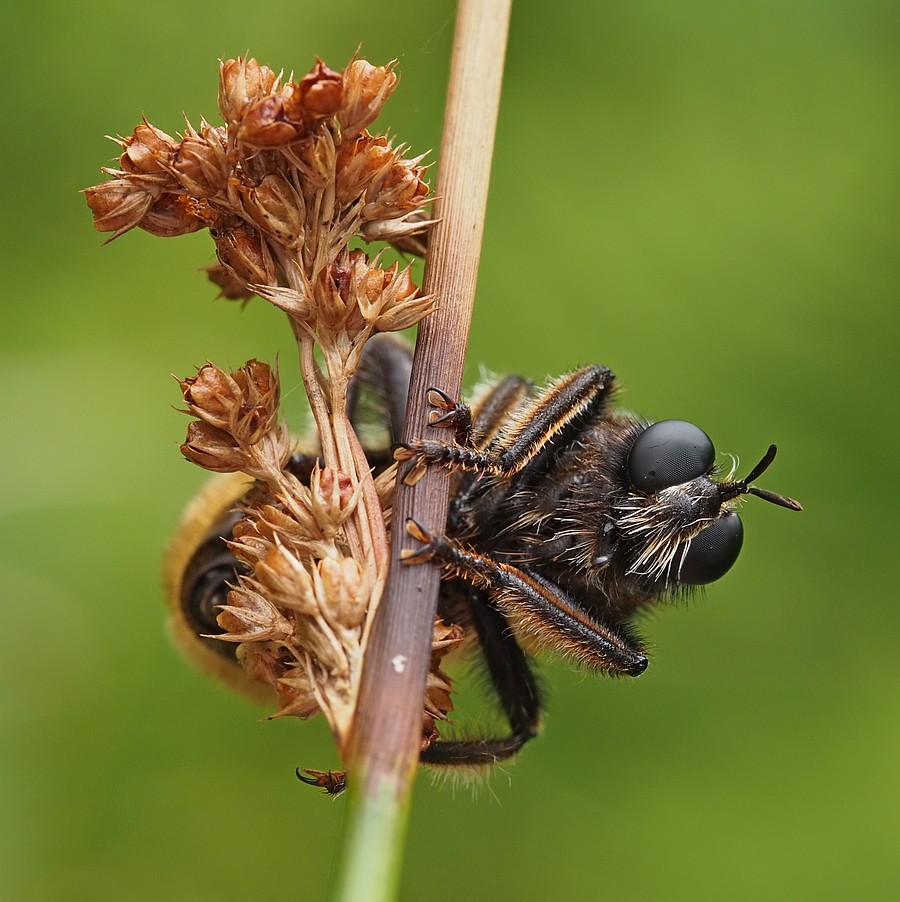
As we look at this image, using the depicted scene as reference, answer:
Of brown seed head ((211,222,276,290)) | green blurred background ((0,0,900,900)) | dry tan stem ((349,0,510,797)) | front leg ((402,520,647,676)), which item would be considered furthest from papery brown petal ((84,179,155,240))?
green blurred background ((0,0,900,900))

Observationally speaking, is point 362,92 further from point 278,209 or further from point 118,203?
point 118,203

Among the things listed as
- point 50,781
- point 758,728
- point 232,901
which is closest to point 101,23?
point 50,781

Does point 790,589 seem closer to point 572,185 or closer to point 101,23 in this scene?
point 572,185

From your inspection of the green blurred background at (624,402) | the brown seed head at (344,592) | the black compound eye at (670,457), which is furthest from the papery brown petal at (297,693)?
the green blurred background at (624,402)

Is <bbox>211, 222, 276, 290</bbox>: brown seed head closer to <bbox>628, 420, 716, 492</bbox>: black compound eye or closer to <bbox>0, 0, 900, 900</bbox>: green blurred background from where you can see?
<bbox>628, 420, 716, 492</bbox>: black compound eye

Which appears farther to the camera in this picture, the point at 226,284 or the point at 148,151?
the point at 226,284

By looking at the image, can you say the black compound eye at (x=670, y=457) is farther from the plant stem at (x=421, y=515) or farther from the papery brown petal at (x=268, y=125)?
the papery brown petal at (x=268, y=125)

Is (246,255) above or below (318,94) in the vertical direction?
below

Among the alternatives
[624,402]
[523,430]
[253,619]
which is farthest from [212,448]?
[624,402]
